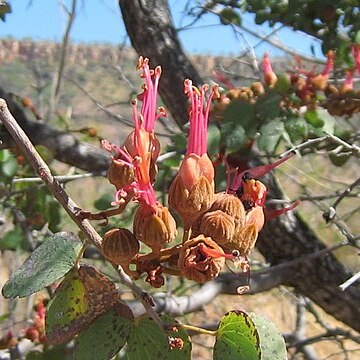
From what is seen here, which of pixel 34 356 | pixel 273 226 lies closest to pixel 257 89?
pixel 273 226

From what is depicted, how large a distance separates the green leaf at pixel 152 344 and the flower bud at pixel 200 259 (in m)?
0.06

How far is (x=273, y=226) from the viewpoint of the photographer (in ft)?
5.08

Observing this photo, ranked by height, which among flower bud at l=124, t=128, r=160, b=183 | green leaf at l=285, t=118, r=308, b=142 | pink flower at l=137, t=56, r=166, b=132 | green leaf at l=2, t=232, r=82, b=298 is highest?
pink flower at l=137, t=56, r=166, b=132

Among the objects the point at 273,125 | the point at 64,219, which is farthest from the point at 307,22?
the point at 64,219

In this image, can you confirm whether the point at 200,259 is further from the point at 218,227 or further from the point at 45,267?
the point at 45,267

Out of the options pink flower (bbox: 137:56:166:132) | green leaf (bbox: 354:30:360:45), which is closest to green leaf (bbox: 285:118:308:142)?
green leaf (bbox: 354:30:360:45)

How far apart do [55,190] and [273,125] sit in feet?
2.48

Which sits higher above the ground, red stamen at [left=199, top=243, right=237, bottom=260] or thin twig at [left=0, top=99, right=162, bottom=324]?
thin twig at [left=0, top=99, right=162, bottom=324]

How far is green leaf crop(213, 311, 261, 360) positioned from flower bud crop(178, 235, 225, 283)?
5 centimetres

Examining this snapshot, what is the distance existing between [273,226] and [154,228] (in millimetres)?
959

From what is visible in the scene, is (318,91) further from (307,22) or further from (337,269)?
(337,269)

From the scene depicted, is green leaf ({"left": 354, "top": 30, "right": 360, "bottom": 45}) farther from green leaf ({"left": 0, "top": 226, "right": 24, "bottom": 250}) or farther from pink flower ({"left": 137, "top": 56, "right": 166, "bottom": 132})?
green leaf ({"left": 0, "top": 226, "right": 24, "bottom": 250})

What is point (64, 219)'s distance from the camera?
1.59 metres

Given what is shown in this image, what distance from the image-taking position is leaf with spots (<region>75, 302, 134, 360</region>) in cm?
61
